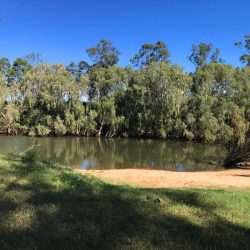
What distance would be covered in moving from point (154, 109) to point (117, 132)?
7.65 m

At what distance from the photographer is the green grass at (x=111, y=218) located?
13.6 ft

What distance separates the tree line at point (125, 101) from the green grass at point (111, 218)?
37463mm

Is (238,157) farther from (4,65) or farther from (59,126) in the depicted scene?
(4,65)

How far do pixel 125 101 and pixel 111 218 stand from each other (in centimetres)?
4739

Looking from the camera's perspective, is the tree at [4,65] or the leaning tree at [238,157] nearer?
the leaning tree at [238,157]

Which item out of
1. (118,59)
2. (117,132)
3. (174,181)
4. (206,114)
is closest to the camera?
(174,181)

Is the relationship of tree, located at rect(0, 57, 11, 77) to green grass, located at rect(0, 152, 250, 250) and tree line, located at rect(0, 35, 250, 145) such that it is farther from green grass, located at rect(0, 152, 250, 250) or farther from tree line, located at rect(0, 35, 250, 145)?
green grass, located at rect(0, 152, 250, 250)

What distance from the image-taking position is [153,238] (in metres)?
4.37

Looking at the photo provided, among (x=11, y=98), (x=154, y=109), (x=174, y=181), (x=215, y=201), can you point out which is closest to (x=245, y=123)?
(x=174, y=181)

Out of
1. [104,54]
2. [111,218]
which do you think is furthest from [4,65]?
[111,218]

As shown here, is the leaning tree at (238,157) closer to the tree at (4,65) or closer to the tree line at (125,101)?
the tree line at (125,101)

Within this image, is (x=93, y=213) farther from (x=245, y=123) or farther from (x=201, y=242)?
(x=245, y=123)

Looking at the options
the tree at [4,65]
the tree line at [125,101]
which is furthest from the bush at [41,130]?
the tree at [4,65]

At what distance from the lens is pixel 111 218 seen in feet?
16.5
